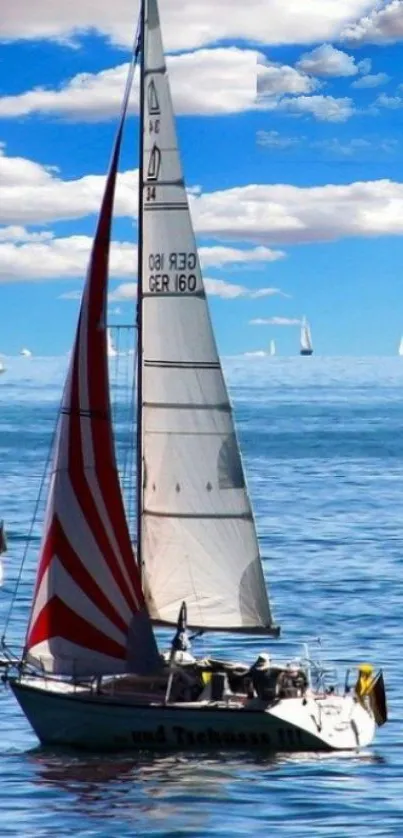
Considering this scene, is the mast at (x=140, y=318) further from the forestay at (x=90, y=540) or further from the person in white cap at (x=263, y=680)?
the person in white cap at (x=263, y=680)

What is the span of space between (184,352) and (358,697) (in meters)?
7.08

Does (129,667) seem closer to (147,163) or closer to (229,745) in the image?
(229,745)

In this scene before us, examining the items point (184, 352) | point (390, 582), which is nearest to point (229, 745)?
point (184, 352)

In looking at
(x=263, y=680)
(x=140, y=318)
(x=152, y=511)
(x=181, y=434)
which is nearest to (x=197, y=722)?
(x=263, y=680)

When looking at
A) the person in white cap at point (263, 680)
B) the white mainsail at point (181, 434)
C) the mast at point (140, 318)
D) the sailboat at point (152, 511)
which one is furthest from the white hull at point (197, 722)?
the mast at point (140, 318)

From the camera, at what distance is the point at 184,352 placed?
34781 mm

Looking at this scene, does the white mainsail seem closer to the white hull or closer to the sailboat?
the sailboat

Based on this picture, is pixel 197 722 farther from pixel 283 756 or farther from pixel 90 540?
pixel 90 540

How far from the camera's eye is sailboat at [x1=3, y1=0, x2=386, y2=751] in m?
34.1

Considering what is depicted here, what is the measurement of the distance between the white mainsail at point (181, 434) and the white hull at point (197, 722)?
2.36 m

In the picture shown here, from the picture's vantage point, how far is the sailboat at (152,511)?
112 feet

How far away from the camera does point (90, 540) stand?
34406 mm

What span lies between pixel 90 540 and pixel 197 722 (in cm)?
410

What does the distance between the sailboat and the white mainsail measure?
0.06 feet
